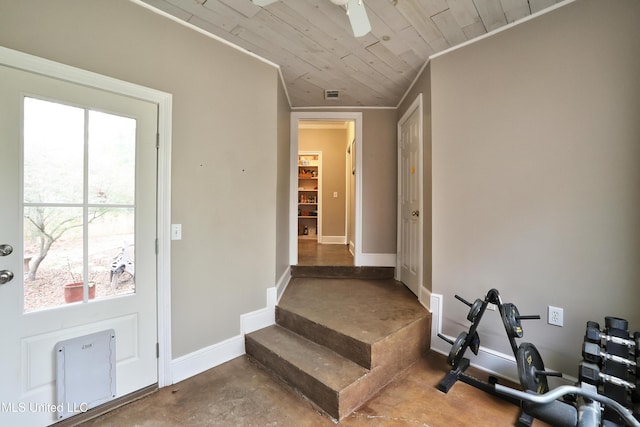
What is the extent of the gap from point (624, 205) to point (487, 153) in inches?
32.2

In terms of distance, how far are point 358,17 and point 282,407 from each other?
7.90ft

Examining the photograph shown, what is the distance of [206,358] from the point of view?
203 centimetres

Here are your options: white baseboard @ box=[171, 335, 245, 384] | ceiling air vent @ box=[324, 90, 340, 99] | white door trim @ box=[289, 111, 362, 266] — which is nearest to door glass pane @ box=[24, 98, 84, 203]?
white baseboard @ box=[171, 335, 245, 384]

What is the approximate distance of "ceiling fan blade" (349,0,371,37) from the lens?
1441 millimetres

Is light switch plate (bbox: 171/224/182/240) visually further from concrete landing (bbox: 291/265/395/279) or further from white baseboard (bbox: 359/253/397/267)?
white baseboard (bbox: 359/253/397/267)

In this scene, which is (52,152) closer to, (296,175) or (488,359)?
(296,175)

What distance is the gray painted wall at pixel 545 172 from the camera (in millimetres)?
1560

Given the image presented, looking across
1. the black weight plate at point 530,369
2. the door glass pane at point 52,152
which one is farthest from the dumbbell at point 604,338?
the door glass pane at point 52,152

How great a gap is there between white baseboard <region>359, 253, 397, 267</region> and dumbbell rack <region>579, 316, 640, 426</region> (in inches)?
85.1

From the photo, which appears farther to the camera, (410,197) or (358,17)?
(410,197)

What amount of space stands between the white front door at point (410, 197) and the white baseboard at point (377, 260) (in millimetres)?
125

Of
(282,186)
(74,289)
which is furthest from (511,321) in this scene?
(74,289)

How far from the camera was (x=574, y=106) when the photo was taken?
1697 mm

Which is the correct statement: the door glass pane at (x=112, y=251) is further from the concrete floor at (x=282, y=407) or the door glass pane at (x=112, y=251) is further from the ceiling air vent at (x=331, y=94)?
the ceiling air vent at (x=331, y=94)
